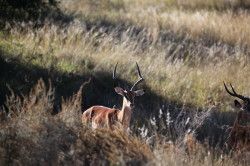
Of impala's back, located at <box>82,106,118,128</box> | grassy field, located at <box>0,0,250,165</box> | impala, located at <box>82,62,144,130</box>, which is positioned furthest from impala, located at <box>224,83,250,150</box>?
impala's back, located at <box>82,106,118,128</box>

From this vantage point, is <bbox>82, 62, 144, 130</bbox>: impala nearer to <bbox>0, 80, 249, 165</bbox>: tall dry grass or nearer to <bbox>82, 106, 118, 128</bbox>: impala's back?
<bbox>82, 106, 118, 128</bbox>: impala's back

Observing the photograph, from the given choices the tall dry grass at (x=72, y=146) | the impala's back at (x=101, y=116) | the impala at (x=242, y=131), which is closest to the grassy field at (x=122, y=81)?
the tall dry grass at (x=72, y=146)

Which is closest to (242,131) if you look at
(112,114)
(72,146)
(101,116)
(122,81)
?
(112,114)

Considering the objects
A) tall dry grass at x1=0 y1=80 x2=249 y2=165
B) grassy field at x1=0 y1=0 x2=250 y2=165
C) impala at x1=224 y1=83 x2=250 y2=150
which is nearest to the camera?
tall dry grass at x1=0 y1=80 x2=249 y2=165

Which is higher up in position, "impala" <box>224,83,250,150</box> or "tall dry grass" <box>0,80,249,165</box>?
"tall dry grass" <box>0,80,249,165</box>

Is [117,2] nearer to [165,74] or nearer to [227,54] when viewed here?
[227,54]

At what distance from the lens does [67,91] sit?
12.7 meters

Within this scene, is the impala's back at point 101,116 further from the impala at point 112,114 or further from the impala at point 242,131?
the impala at point 242,131

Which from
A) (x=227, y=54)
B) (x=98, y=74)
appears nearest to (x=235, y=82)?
(x=227, y=54)

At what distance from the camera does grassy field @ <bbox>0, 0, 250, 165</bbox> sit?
7496 mm

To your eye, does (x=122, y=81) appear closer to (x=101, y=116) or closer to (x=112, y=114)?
(x=112, y=114)

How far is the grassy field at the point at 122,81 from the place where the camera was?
7.50 meters

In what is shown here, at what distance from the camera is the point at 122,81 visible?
13695 millimetres

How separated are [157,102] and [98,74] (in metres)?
1.30
